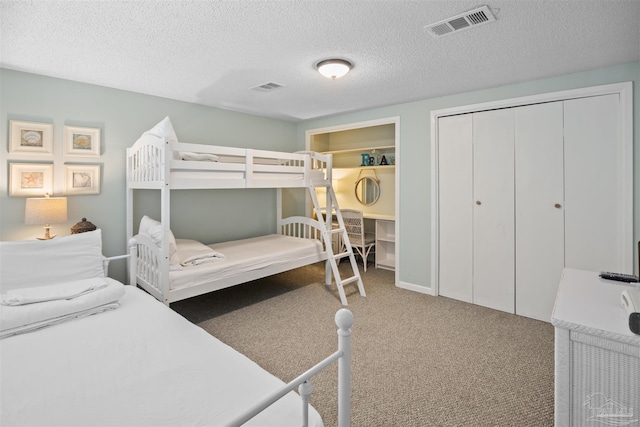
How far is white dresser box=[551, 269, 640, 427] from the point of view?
49.0 inches

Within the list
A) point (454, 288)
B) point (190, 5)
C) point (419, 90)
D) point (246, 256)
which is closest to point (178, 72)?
point (190, 5)

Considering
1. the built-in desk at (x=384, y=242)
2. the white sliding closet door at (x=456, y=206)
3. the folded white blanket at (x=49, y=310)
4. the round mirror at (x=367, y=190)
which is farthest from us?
the round mirror at (x=367, y=190)

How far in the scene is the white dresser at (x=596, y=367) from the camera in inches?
49.0

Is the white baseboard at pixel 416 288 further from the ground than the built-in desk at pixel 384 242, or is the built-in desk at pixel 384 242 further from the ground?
the built-in desk at pixel 384 242

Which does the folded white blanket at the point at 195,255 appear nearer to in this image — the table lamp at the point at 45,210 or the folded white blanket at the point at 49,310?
the folded white blanket at the point at 49,310

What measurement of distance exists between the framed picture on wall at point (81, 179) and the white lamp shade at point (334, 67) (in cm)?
236

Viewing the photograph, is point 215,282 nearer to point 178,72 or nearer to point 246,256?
point 246,256

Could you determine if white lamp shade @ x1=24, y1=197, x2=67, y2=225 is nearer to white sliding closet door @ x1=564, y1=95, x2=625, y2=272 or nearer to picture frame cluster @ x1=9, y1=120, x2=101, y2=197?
picture frame cluster @ x1=9, y1=120, x2=101, y2=197

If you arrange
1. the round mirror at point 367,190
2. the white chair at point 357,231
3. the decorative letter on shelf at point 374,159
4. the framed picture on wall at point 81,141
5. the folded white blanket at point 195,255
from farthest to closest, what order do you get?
the round mirror at point 367,190 → the decorative letter on shelf at point 374,159 → the white chair at point 357,231 → the framed picture on wall at point 81,141 → the folded white blanket at point 195,255

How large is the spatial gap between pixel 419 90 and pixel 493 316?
2359 millimetres

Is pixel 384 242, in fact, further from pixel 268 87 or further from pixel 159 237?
pixel 159 237

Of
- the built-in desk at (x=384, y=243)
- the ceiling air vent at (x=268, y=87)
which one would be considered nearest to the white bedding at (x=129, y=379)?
the ceiling air vent at (x=268, y=87)

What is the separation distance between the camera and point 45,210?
276 cm

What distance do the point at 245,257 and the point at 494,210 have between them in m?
2.55
